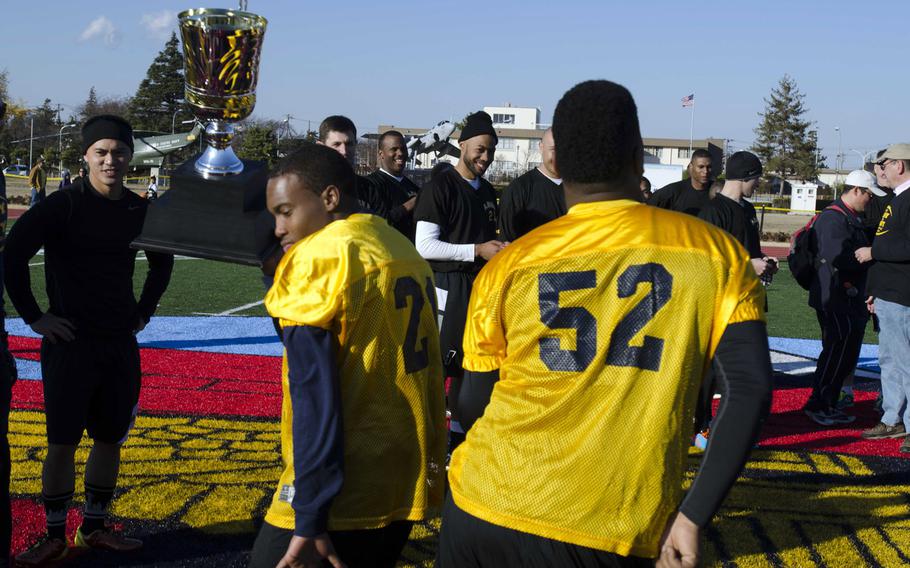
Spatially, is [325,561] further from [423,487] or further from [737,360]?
[737,360]

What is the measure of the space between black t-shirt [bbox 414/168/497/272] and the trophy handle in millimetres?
2587

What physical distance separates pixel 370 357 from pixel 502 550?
0.66m

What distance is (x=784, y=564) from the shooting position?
167 inches

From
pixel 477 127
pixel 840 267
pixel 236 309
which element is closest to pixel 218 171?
pixel 477 127

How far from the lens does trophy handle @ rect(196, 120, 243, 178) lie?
2836 millimetres

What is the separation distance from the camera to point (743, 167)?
6559 millimetres

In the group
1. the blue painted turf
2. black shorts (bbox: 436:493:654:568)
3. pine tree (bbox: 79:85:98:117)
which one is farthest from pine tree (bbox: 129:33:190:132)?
black shorts (bbox: 436:493:654:568)

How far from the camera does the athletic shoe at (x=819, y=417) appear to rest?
7.18 m

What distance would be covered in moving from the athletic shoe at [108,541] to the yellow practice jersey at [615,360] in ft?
8.68

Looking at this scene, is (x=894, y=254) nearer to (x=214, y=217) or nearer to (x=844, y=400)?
(x=844, y=400)

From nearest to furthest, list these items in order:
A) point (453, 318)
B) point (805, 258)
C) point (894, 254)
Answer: point (453, 318)
point (894, 254)
point (805, 258)

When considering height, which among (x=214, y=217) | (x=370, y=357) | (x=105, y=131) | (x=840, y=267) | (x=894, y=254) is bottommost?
(x=840, y=267)

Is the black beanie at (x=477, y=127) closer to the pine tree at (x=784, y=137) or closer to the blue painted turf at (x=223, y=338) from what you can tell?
the blue painted turf at (x=223, y=338)

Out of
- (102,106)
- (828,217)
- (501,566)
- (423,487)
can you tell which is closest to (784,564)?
(423,487)
